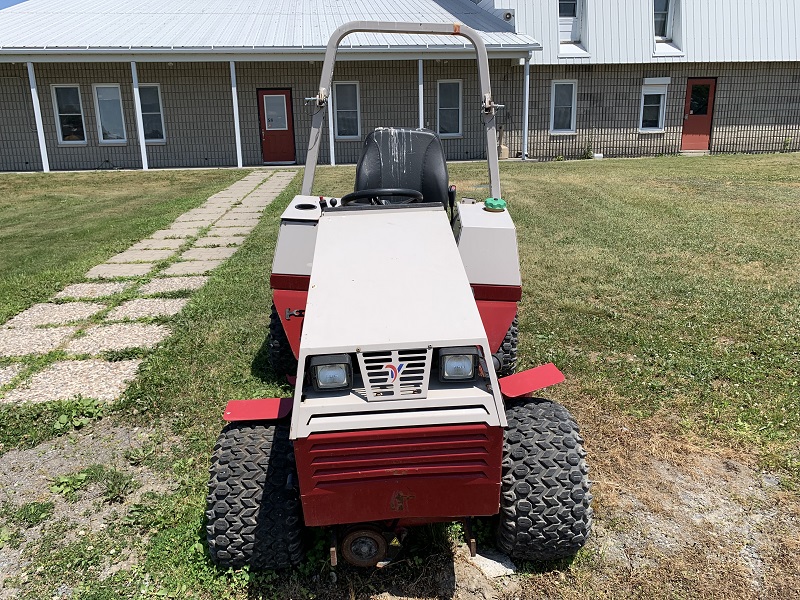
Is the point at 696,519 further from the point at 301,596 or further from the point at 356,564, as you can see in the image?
the point at 301,596

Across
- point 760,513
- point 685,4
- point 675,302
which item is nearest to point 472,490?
point 760,513

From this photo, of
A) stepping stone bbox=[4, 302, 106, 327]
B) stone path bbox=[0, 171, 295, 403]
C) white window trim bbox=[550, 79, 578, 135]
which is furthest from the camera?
white window trim bbox=[550, 79, 578, 135]

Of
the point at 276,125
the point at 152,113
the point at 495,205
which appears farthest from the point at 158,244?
the point at 152,113

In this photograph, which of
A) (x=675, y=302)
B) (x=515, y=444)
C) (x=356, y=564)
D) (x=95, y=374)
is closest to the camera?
(x=356, y=564)

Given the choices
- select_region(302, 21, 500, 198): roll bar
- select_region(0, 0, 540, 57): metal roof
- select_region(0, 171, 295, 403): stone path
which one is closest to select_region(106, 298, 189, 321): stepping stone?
select_region(0, 171, 295, 403): stone path

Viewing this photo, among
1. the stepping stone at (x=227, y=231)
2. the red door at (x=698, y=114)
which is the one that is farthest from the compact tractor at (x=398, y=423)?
the red door at (x=698, y=114)

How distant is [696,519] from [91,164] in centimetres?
1867

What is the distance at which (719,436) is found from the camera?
3512 mm

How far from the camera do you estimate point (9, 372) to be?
4.51 metres

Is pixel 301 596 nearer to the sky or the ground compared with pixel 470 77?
nearer to the ground

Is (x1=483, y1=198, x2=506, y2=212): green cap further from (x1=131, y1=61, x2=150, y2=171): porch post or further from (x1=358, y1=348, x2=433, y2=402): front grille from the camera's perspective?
(x1=131, y1=61, x2=150, y2=171): porch post

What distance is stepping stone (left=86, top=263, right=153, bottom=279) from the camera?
699cm

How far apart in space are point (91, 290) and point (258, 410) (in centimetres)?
443

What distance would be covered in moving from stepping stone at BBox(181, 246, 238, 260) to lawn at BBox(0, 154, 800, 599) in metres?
0.21
